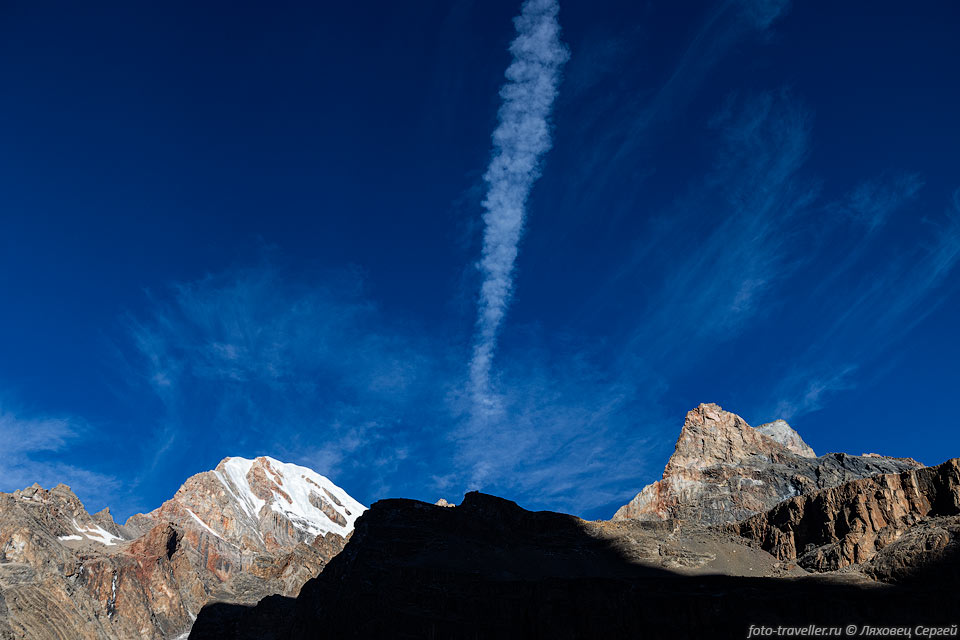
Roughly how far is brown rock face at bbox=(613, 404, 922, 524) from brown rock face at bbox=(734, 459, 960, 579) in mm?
42478

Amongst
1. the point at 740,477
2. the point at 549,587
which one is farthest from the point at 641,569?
the point at 740,477

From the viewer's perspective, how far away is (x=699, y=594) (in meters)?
100

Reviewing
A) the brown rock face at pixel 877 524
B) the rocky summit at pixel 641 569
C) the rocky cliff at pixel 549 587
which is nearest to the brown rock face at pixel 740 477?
the rocky summit at pixel 641 569

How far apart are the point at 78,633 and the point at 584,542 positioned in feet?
478

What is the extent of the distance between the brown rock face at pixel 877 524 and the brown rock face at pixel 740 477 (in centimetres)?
4248

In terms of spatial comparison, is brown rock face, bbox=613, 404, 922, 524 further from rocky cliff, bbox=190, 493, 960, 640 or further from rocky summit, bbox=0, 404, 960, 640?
rocky cliff, bbox=190, 493, 960, 640

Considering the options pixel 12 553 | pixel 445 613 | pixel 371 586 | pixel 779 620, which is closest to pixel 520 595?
pixel 445 613

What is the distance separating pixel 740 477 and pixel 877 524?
72139 millimetres

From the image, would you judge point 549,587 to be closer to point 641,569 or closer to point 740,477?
point 641,569

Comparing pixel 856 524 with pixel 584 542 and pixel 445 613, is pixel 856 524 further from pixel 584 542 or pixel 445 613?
pixel 445 613

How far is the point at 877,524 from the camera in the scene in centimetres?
11038

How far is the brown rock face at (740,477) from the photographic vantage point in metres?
173

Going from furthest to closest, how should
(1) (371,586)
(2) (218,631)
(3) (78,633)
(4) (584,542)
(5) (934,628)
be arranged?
(3) (78,633) < (2) (218,631) < (4) (584,542) < (1) (371,586) < (5) (934,628)

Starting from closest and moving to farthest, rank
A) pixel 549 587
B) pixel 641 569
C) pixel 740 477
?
pixel 549 587 < pixel 641 569 < pixel 740 477
